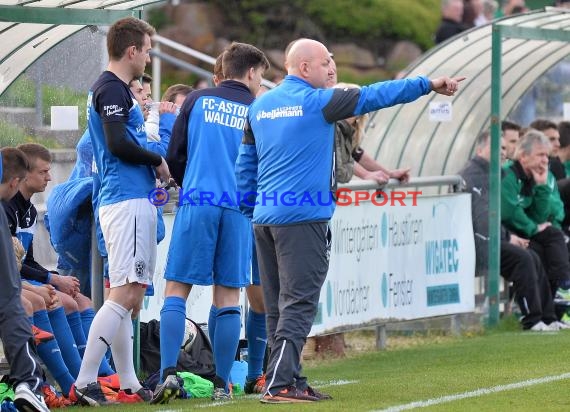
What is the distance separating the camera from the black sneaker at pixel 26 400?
7684 mm

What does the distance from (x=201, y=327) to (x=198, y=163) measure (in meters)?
2.28

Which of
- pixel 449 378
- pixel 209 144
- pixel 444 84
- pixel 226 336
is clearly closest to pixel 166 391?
pixel 226 336

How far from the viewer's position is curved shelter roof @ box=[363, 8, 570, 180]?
16.2 m

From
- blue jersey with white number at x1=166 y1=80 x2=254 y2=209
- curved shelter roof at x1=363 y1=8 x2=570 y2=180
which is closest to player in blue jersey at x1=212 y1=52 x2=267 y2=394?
blue jersey with white number at x1=166 y1=80 x2=254 y2=209

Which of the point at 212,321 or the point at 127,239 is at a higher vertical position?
the point at 127,239

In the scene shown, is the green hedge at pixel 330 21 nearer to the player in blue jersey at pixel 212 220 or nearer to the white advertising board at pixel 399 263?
the white advertising board at pixel 399 263

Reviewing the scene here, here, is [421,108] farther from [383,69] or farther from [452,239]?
[383,69]

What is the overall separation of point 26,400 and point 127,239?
62.1 inches

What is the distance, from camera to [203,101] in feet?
30.2

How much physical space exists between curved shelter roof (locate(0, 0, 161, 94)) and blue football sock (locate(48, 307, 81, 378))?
1.90 meters

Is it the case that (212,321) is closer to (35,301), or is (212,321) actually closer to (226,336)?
(226,336)

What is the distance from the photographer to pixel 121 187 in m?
8.98

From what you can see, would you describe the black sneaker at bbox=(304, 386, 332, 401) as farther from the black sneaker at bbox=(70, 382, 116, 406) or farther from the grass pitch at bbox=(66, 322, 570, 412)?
the black sneaker at bbox=(70, 382, 116, 406)

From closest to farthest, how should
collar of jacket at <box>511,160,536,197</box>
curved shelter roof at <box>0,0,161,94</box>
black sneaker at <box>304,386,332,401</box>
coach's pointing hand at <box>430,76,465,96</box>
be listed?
coach's pointing hand at <box>430,76,465,96</box> < black sneaker at <box>304,386,332,401</box> < curved shelter roof at <box>0,0,161,94</box> < collar of jacket at <box>511,160,536,197</box>
